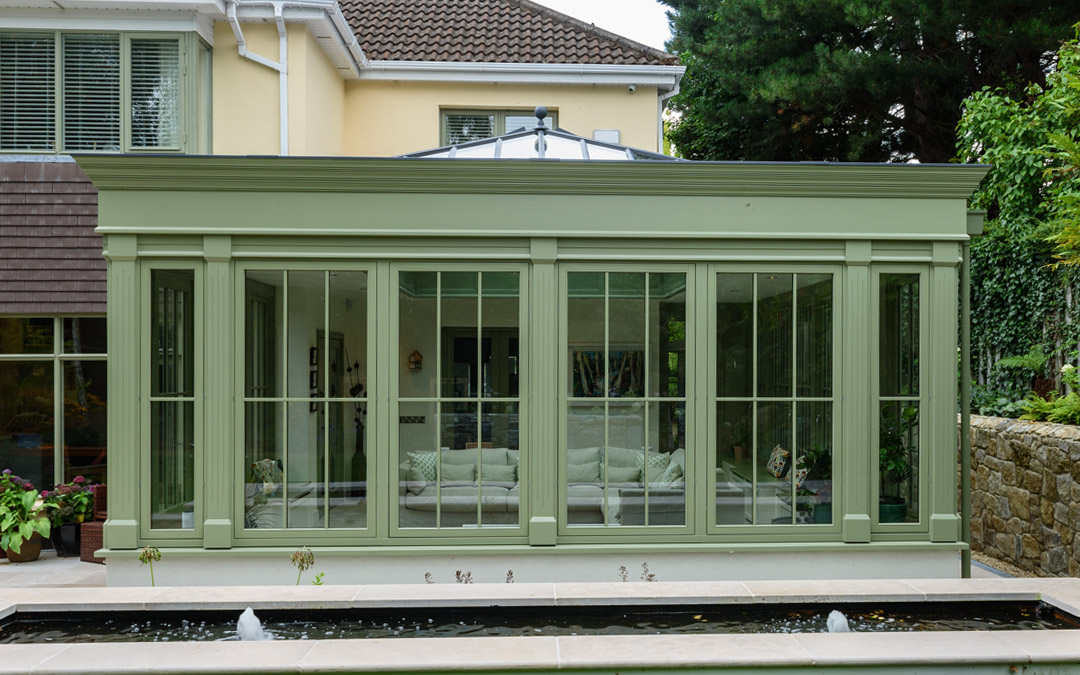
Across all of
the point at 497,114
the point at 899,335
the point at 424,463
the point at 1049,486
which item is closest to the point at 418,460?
the point at 424,463

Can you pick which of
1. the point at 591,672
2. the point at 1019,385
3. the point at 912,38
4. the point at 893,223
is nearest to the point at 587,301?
the point at 893,223

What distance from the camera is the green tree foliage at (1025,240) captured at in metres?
8.54

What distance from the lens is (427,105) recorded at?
12.5 metres

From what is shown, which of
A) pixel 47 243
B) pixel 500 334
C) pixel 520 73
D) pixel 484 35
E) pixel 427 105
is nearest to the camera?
pixel 500 334

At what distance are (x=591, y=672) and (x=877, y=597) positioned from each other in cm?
212

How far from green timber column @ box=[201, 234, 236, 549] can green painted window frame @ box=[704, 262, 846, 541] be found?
3747mm

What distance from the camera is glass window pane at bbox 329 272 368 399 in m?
6.67

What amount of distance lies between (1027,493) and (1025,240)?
9.88 ft

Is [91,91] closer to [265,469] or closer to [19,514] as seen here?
[19,514]

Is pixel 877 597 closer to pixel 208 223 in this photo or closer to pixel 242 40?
pixel 208 223

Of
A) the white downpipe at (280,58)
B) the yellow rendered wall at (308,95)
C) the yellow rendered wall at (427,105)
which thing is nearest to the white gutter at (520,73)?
Answer: the yellow rendered wall at (427,105)

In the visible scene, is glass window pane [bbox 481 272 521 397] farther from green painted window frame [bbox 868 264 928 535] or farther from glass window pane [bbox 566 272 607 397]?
green painted window frame [bbox 868 264 928 535]

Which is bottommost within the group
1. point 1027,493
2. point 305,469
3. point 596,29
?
point 1027,493

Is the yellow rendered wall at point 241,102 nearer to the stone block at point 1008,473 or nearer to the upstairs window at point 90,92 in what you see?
the upstairs window at point 90,92
